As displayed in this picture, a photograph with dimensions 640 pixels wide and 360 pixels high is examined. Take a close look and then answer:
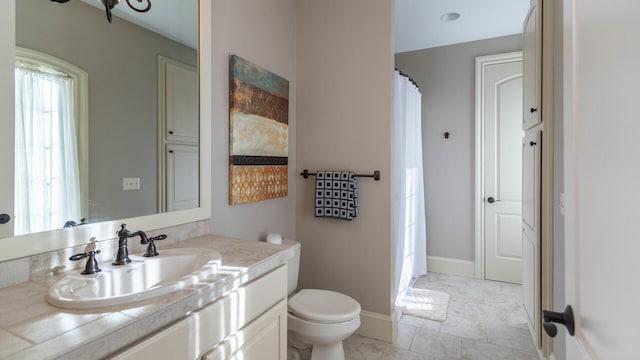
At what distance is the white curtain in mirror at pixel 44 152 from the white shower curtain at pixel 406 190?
1.87m

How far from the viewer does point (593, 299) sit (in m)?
0.61

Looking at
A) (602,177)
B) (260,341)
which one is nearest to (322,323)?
(260,341)

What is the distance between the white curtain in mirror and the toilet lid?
3.87 feet

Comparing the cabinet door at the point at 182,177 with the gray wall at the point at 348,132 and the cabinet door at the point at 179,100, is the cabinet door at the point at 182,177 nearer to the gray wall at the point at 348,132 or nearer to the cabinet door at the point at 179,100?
the cabinet door at the point at 179,100

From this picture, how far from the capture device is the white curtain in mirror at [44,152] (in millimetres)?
1016

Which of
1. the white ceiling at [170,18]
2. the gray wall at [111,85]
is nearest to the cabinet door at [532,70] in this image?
the white ceiling at [170,18]

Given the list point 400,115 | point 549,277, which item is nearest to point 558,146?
point 549,277

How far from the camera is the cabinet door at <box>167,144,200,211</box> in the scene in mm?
1543

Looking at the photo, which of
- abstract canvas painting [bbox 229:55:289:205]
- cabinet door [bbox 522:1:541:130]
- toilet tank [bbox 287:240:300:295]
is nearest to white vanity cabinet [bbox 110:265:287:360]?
toilet tank [bbox 287:240:300:295]

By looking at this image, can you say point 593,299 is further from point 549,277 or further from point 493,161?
point 493,161

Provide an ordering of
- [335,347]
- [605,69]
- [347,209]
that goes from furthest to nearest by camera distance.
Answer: [347,209]
[335,347]
[605,69]

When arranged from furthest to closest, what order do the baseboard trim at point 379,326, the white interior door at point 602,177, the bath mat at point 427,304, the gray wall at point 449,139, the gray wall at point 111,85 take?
1. the gray wall at point 449,139
2. the bath mat at point 427,304
3. the baseboard trim at point 379,326
4. the gray wall at point 111,85
5. the white interior door at point 602,177

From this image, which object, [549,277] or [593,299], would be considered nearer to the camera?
[593,299]

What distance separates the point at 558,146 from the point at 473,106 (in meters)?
2.02
